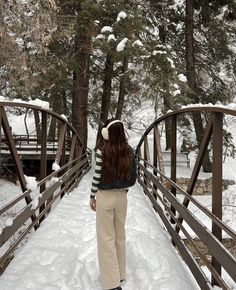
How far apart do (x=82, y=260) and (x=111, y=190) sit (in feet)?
3.94

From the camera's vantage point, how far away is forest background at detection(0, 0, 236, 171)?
11422mm

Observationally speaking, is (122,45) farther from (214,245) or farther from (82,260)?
(214,245)

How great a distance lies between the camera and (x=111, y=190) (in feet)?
15.1

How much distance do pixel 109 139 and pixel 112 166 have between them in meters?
0.27

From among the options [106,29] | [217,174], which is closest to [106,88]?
[106,29]

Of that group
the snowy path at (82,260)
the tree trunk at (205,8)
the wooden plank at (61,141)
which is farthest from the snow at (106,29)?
the snowy path at (82,260)

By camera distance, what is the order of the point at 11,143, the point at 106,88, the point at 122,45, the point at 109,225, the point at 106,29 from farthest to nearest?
the point at 106,88
the point at 106,29
the point at 122,45
the point at 11,143
the point at 109,225

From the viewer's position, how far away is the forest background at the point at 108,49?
Answer: 37.5ft

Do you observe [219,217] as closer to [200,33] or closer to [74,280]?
[74,280]

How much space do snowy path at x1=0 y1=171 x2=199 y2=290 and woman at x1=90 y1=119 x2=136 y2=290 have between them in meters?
0.28

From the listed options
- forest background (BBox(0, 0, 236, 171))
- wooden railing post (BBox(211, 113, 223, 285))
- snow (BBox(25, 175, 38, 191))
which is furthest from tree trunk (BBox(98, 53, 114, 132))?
wooden railing post (BBox(211, 113, 223, 285))

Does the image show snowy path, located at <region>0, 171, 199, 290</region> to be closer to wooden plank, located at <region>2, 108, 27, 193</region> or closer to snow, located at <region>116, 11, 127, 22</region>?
wooden plank, located at <region>2, 108, 27, 193</region>

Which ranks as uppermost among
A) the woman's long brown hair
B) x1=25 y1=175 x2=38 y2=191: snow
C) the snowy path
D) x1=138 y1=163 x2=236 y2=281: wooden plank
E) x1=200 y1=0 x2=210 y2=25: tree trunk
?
x1=200 y1=0 x2=210 y2=25: tree trunk

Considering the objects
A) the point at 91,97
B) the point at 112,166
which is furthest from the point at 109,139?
the point at 91,97
